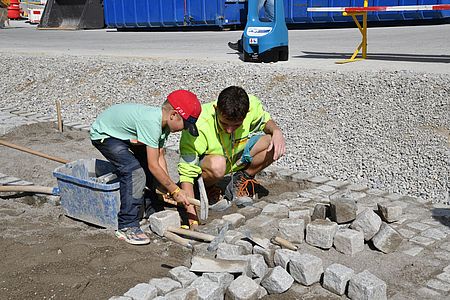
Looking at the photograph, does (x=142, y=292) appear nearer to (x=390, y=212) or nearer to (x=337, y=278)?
(x=337, y=278)

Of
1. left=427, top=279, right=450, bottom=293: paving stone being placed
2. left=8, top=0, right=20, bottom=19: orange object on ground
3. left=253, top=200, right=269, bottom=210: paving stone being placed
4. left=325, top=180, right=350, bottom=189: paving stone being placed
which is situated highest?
left=8, top=0, right=20, bottom=19: orange object on ground

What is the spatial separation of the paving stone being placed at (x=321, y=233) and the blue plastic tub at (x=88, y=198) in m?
1.62

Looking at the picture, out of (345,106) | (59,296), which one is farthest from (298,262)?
(345,106)

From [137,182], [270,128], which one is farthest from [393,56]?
[137,182]

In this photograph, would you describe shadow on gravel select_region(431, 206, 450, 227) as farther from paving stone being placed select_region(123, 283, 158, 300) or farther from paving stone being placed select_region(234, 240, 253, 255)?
paving stone being placed select_region(123, 283, 158, 300)

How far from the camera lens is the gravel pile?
5883 mm

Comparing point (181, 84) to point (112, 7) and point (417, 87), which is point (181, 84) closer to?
point (417, 87)

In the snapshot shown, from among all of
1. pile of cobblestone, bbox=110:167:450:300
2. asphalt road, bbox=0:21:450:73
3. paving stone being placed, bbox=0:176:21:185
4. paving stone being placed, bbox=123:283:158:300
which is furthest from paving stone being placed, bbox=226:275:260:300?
asphalt road, bbox=0:21:450:73

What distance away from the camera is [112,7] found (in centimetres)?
2202

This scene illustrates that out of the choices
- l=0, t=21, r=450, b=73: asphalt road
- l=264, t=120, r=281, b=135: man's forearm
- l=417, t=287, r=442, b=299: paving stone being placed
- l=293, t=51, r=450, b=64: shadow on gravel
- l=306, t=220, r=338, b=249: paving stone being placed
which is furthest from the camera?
l=293, t=51, r=450, b=64: shadow on gravel

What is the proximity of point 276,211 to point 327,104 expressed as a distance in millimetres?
2863

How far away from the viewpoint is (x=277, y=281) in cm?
360

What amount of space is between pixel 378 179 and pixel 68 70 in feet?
24.4

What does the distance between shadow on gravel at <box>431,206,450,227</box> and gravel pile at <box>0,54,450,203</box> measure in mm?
306
